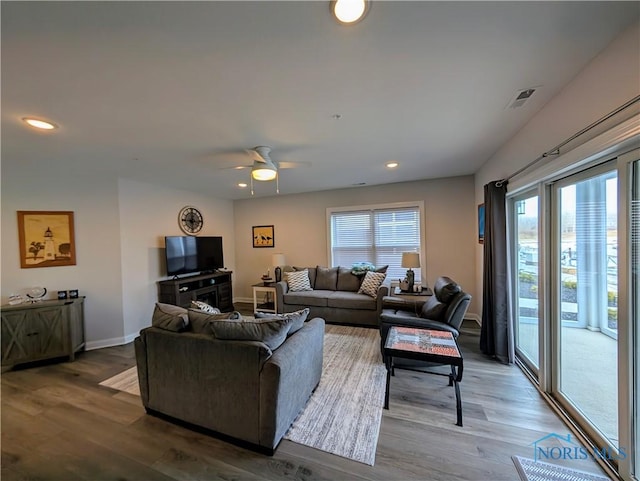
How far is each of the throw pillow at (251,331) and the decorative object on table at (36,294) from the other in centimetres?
318

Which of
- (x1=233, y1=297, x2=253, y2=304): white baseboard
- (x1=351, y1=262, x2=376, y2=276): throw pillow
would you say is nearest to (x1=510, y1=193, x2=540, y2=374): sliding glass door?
(x1=351, y1=262, x2=376, y2=276): throw pillow

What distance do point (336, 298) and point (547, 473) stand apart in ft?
9.86

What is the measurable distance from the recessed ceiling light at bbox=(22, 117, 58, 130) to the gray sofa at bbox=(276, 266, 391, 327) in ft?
11.5

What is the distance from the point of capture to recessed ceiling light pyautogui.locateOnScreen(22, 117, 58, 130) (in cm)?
200

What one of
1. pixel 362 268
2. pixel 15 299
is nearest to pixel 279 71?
pixel 362 268

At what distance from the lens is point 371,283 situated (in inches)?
172

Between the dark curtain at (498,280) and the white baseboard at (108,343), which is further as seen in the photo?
the white baseboard at (108,343)

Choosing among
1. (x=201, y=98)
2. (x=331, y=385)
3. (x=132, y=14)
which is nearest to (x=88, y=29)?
(x=132, y=14)

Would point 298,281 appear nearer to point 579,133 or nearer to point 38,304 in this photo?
point 38,304

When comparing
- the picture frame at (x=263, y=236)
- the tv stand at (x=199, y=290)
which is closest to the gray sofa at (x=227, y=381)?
the tv stand at (x=199, y=290)

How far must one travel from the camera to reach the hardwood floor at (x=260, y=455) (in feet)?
5.24

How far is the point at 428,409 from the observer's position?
213 centimetres

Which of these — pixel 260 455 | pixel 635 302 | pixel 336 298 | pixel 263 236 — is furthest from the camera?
pixel 263 236

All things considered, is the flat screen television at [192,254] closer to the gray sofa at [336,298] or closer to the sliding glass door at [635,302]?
the gray sofa at [336,298]
